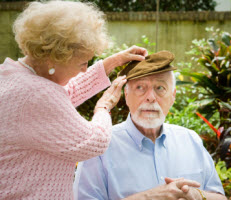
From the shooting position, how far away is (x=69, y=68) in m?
1.36

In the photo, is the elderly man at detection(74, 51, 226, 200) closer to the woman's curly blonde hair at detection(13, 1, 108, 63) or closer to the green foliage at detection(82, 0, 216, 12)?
the woman's curly blonde hair at detection(13, 1, 108, 63)

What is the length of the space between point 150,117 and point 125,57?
412 mm

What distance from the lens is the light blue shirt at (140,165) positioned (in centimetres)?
A: 168

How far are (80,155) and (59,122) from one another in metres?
0.18

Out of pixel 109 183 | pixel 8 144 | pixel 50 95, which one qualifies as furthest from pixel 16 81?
pixel 109 183

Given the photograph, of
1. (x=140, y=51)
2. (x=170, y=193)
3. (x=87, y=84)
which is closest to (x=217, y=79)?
(x=140, y=51)

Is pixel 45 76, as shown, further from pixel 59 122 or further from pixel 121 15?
pixel 121 15

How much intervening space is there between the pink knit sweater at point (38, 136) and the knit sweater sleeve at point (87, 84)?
0.47 m

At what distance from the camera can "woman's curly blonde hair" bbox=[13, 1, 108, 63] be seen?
1.25m

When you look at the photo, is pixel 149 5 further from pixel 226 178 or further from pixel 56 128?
pixel 56 128

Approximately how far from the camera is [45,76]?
138 centimetres

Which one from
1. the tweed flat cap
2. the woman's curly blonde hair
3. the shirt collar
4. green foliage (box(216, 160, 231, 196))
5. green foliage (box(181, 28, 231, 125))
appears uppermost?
the woman's curly blonde hair

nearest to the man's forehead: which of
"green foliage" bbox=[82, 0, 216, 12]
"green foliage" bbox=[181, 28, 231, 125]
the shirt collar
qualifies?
the shirt collar

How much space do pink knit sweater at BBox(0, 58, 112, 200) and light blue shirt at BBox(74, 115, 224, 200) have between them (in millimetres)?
321
